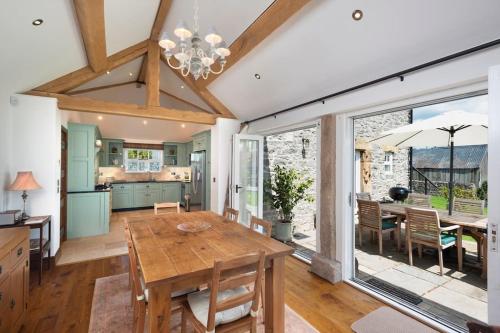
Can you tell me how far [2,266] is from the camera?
1597 millimetres

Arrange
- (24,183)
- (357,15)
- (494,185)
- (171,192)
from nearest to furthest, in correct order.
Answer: (494,185) < (357,15) < (24,183) < (171,192)

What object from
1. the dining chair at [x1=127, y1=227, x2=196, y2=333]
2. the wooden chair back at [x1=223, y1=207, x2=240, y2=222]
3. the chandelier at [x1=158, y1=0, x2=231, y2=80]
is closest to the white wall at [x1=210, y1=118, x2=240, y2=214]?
the wooden chair back at [x1=223, y1=207, x2=240, y2=222]

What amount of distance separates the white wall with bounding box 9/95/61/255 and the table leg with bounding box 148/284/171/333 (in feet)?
9.98

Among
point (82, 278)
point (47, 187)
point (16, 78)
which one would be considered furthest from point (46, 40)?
point (82, 278)

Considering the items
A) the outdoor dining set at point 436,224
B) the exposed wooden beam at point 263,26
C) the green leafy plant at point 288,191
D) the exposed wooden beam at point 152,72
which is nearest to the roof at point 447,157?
the outdoor dining set at point 436,224

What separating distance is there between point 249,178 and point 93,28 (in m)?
3.35

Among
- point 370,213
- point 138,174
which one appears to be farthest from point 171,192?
point 370,213

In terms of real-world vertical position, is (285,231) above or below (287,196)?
below

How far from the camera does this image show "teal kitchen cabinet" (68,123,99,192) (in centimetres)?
459

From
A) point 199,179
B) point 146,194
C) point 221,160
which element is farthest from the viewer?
point 146,194

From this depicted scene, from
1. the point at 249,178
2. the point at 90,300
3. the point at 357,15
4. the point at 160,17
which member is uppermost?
the point at 160,17

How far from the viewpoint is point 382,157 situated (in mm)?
6254

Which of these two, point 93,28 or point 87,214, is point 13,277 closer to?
point 93,28

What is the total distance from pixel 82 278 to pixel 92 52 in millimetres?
Answer: 2900
